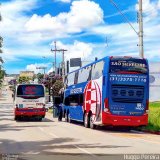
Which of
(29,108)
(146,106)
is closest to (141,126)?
(146,106)

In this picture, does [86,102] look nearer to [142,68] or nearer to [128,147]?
[142,68]

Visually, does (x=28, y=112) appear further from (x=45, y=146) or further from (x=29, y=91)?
(x=45, y=146)

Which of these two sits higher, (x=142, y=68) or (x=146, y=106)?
(x=142, y=68)

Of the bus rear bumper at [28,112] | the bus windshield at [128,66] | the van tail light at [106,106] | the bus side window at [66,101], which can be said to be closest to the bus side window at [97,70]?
the bus windshield at [128,66]

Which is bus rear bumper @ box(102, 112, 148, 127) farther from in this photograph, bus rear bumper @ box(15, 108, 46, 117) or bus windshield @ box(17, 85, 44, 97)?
bus windshield @ box(17, 85, 44, 97)

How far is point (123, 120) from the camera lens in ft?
82.3

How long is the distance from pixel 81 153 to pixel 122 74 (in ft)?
35.9

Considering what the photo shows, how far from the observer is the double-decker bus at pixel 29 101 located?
3659cm

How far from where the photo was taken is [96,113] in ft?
86.4

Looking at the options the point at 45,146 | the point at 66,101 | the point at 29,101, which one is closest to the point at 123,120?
the point at 45,146

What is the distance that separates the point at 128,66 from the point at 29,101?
13.4 m

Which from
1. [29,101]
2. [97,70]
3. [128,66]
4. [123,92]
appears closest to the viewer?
[123,92]

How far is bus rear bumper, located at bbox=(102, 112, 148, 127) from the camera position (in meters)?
25.0

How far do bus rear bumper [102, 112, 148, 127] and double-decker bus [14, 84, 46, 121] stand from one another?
12.6 m
